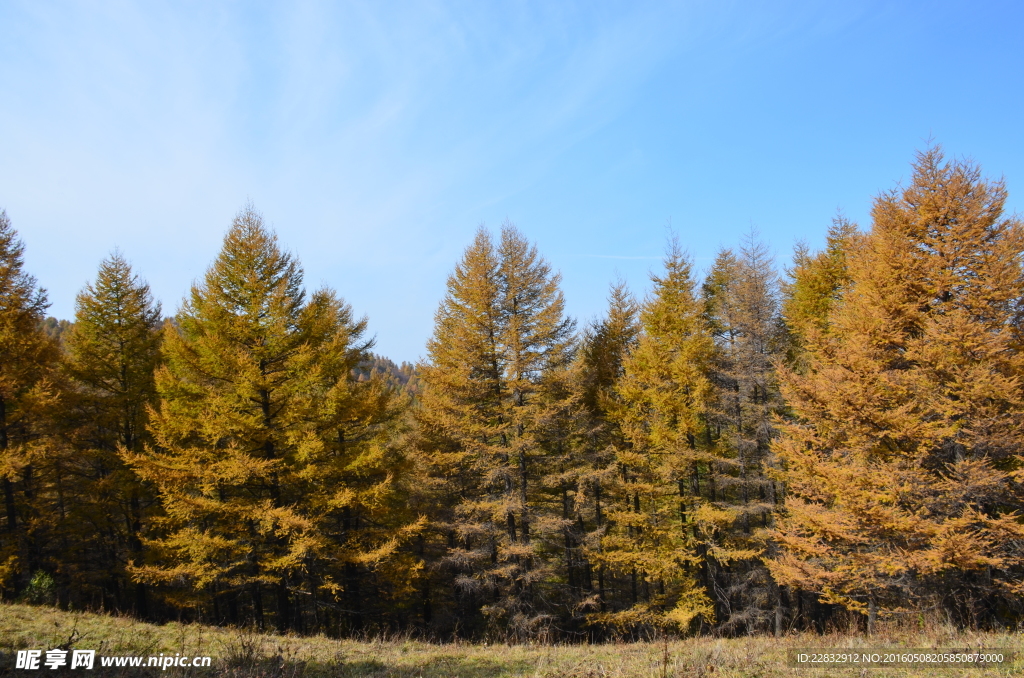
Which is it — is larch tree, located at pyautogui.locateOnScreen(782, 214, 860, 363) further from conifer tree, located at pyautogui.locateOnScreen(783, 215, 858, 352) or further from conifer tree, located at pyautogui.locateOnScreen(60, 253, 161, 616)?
conifer tree, located at pyautogui.locateOnScreen(60, 253, 161, 616)

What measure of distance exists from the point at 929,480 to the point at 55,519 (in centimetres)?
2593

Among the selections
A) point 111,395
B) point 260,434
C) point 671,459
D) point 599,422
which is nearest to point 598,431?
point 599,422

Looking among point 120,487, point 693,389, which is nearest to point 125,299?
point 120,487

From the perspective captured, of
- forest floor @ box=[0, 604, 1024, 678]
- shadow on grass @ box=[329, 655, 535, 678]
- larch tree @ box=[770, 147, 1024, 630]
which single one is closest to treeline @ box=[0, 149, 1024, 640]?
larch tree @ box=[770, 147, 1024, 630]

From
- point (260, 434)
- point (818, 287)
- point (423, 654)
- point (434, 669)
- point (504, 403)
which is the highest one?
point (818, 287)

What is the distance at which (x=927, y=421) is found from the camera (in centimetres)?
1173

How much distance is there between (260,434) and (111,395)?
879 centimetres

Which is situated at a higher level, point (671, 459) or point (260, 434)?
point (260, 434)

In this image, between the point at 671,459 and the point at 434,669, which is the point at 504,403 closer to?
the point at 671,459

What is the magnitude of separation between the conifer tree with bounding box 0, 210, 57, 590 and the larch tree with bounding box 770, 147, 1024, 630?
21.2 m

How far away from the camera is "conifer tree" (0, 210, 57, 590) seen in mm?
13203

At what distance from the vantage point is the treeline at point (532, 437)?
11383 millimetres

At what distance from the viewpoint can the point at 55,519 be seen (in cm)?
1586

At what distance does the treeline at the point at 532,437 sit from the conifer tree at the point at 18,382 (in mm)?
82
